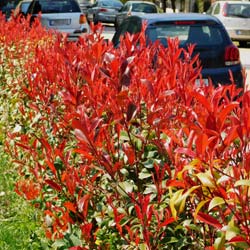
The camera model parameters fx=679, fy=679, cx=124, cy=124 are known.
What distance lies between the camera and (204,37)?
9.23 metres

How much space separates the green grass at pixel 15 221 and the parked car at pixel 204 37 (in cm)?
406

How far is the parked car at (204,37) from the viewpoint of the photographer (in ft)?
29.2

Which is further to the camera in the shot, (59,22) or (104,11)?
(104,11)

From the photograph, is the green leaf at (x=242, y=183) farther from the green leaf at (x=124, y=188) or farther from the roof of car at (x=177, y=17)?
the roof of car at (x=177, y=17)

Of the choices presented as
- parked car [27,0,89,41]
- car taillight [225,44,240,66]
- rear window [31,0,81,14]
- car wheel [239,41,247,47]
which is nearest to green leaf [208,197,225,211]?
car taillight [225,44,240,66]

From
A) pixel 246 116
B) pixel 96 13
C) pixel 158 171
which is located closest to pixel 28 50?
pixel 158 171

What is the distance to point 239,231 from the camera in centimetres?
186

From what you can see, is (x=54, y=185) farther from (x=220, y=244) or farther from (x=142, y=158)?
(x=220, y=244)

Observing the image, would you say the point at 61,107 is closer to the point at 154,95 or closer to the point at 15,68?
the point at 154,95

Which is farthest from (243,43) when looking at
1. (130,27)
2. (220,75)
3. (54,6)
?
(220,75)

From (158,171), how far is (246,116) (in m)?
0.65

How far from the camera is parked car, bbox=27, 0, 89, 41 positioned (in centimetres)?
1881

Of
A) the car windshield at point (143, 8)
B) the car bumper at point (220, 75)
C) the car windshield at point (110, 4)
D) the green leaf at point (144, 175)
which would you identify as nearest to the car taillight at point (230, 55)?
the car bumper at point (220, 75)

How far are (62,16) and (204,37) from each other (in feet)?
33.9
